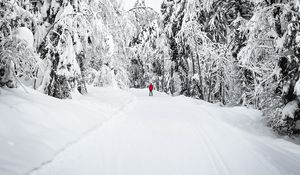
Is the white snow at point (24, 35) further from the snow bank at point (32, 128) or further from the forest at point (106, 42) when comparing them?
the snow bank at point (32, 128)

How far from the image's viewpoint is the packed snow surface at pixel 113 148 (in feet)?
14.6

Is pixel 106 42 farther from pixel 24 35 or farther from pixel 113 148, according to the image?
pixel 113 148

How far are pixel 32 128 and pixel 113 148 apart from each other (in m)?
2.03

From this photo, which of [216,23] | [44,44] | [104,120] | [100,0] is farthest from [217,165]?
[216,23]

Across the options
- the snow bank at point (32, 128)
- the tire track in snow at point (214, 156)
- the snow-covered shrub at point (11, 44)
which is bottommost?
the tire track in snow at point (214, 156)

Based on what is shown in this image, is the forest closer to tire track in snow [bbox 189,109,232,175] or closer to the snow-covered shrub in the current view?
the snow-covered shrub

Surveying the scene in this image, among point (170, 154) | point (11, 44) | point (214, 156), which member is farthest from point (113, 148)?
point (11, 44)

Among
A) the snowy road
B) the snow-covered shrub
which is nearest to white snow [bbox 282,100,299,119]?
the snowy road

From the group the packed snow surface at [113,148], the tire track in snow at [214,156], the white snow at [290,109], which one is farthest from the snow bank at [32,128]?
the white snow at [290,109]

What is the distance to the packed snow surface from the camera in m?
4.46

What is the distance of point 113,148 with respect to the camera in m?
5.77

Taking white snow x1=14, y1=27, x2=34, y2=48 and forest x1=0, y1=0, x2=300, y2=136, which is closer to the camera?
white snow x1=14, y1=27, x2=34, y2=48

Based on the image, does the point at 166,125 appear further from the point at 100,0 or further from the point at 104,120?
the point at 100,0

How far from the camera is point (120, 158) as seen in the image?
512cm
